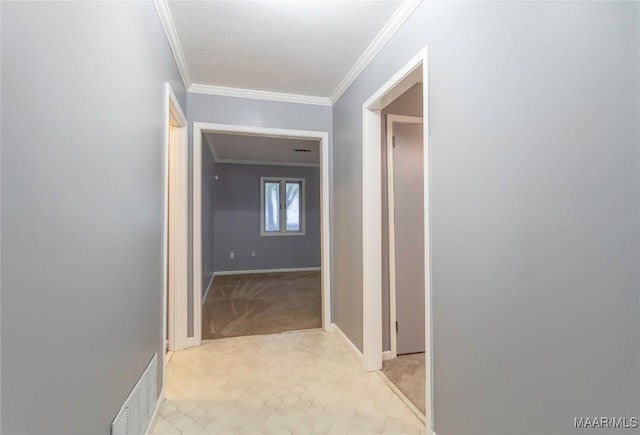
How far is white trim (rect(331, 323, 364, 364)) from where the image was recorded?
Result: 2.40m

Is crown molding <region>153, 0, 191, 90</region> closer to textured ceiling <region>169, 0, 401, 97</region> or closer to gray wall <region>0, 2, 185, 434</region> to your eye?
Result: textured ceiling <region>169, 0, 401, 97</region>

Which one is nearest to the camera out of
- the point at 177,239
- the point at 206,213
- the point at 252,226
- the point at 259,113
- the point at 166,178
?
the point at 166,178

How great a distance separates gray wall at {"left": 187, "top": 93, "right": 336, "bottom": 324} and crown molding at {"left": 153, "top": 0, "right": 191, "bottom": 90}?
9.5 inches

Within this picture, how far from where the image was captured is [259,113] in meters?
2.91

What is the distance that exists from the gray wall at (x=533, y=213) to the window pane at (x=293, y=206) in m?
5.36

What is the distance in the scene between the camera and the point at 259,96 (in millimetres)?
2893

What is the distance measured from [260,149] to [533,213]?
4.80 m

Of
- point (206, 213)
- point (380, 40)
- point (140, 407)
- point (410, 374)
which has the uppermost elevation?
point (380, 40)

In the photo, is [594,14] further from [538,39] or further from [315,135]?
[315,135]

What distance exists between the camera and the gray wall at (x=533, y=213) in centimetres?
77

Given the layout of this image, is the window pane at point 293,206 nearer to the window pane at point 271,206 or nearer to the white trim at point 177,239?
the window pane at point 271,206

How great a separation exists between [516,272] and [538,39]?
0.79 m

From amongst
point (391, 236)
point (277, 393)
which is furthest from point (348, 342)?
point (391, 236)

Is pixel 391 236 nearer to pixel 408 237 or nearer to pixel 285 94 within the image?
pixel 408 237
